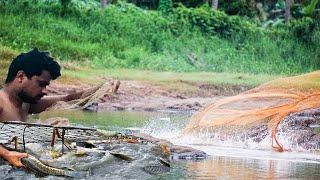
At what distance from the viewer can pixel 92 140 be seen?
721cm

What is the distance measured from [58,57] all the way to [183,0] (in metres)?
4.43

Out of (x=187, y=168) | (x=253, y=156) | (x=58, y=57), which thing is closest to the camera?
(x=187, y=168)

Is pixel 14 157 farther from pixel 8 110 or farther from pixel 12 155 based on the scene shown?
pixel 8 110

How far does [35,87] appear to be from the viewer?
6309 millimetres

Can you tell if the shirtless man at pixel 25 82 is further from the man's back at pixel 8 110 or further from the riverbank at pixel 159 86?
the riverbank at pixel 159 86

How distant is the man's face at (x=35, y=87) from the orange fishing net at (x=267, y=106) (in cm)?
650

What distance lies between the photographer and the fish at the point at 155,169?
723 cm

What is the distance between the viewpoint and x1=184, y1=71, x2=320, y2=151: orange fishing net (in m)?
13.0

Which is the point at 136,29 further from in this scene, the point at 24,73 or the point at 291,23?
the point at 24,73

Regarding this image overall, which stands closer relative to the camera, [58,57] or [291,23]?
[58,57]

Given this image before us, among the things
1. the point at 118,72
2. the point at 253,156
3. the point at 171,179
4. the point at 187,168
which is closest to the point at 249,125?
the point at 253,156

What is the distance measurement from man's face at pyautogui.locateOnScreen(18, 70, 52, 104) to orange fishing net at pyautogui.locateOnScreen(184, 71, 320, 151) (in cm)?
650

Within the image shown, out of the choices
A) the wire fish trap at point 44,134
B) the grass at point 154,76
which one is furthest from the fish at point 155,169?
the grass at point 154,76

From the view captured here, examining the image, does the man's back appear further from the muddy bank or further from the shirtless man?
the muddy bank
